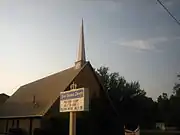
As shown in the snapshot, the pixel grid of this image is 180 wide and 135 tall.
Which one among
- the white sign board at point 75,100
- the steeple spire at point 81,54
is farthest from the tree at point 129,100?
the white sign board at point 75,100

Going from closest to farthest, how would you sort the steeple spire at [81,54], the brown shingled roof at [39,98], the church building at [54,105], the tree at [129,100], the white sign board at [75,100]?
the white sign board at [75,100]
the church building at [54,105]
the brown shingled roof at [39,98]
the steeple spire at [81,54]
the tree at [129,100]

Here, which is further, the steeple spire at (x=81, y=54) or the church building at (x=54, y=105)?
the steeple spire at (x=81, y=54)

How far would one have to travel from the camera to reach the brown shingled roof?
34.2 m

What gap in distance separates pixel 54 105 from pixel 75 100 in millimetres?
13004

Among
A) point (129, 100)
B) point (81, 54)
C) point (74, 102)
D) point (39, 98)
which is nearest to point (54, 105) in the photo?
point (39, 98)

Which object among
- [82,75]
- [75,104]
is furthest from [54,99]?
[75,104]

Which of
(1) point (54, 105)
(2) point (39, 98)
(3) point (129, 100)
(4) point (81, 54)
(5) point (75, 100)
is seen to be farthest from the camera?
(3) point (129, 100)

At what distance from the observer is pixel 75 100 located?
20.5 meters

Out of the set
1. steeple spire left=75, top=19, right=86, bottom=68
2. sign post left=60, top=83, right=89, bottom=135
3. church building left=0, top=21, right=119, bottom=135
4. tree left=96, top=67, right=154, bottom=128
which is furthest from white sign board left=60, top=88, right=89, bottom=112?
tree left=96, top=67, right=154, bottom=128

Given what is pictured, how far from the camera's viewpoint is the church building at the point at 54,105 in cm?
3331

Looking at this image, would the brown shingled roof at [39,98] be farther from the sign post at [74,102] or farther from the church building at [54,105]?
the sign post at [74,102]

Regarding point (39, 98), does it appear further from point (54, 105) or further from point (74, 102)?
point (74, 102)

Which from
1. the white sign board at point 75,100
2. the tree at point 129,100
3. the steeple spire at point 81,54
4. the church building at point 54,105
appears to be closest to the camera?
the white sign board at point 75,100

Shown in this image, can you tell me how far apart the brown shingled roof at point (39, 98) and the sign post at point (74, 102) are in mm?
11501
